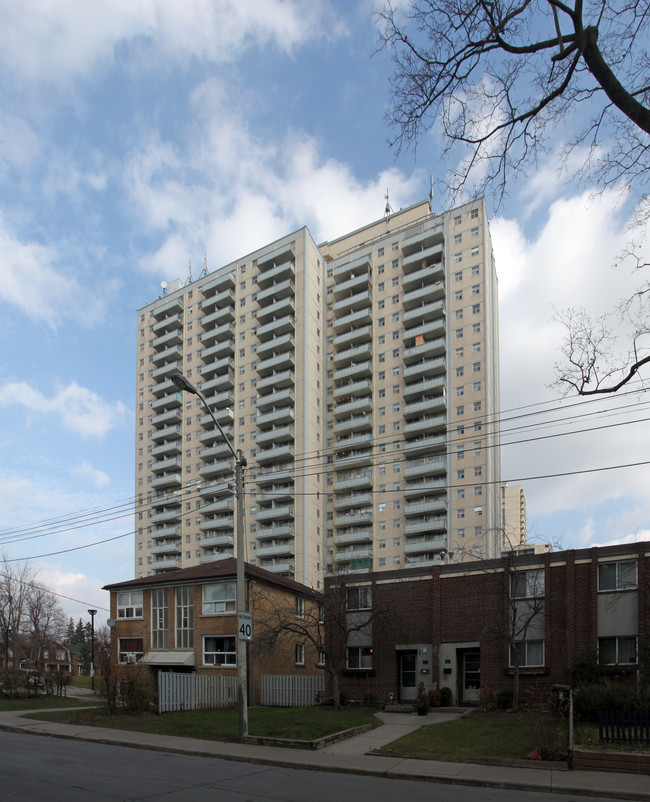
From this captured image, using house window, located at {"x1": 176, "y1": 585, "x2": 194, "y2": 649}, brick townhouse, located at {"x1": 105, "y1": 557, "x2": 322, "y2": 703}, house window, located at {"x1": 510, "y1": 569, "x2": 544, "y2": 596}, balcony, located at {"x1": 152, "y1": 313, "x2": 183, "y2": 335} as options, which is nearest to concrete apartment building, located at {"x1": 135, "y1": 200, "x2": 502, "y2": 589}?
balcony, located at {"x1": 152, "y1": 313, "x2": 183, "y2": 335}

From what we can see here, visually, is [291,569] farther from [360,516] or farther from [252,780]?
[252,780]

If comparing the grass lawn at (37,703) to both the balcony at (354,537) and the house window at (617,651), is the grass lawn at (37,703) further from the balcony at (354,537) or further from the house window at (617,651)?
the balcony at (354,537)

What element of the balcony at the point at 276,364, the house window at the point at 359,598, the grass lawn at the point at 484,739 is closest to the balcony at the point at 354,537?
the balcony at the point at 276,364

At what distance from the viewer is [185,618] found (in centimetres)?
3341

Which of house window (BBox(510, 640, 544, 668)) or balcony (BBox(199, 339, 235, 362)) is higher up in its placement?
balcony (BBox(199, 339, 235, 362))

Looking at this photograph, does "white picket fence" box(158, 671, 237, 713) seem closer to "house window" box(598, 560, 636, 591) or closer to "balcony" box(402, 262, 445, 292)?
"house window" box(598, 560, 636, 591)

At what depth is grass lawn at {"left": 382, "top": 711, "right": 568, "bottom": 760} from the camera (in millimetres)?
15172

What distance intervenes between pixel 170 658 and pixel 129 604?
4562mm

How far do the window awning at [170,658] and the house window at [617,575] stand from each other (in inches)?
741

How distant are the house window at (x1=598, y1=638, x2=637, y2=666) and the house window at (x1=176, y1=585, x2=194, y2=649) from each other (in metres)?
18.4

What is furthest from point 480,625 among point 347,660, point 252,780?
point 252,780

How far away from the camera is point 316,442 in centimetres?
8050

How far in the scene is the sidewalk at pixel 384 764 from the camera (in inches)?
488

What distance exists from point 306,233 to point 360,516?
34.9 metres
